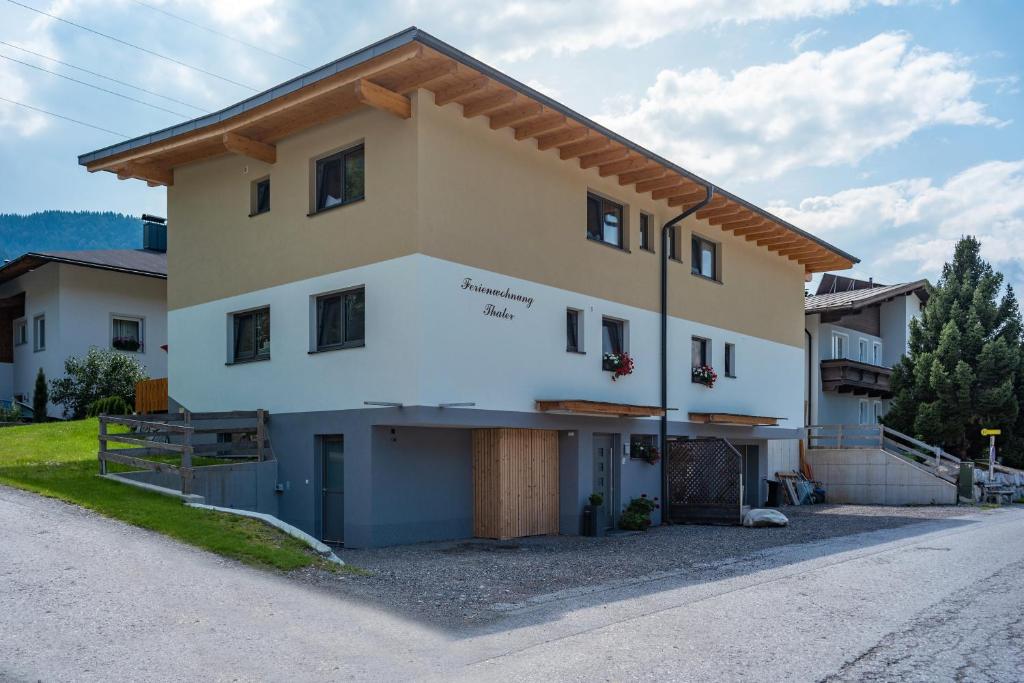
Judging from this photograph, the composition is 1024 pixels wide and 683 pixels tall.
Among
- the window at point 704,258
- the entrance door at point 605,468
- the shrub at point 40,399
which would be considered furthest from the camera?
the shrub at point 40,399

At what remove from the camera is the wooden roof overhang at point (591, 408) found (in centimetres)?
1717

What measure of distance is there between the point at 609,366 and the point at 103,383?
1521cm

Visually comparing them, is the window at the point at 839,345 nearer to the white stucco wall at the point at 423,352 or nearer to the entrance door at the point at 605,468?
the white stucco wall at the point at 423,352

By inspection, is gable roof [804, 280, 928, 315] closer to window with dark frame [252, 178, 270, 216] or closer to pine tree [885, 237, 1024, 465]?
pine tree [885, 237, 1024, 465]

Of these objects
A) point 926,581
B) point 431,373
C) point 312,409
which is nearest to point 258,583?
point 431,373

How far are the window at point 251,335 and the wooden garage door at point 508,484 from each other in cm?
444

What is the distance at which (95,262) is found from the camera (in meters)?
28.4

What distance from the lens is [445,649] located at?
8.30 meters

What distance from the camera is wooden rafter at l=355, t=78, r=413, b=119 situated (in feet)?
47.7

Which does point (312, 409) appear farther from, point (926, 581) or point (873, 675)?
point (873, 675)

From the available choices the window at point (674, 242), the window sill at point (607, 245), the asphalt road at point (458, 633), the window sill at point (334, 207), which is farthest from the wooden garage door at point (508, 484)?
the window at point (674, 242)

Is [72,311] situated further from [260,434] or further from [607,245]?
[607,245]

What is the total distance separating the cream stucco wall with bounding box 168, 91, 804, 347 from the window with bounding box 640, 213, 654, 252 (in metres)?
0.17

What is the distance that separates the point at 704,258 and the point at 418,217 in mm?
10780
